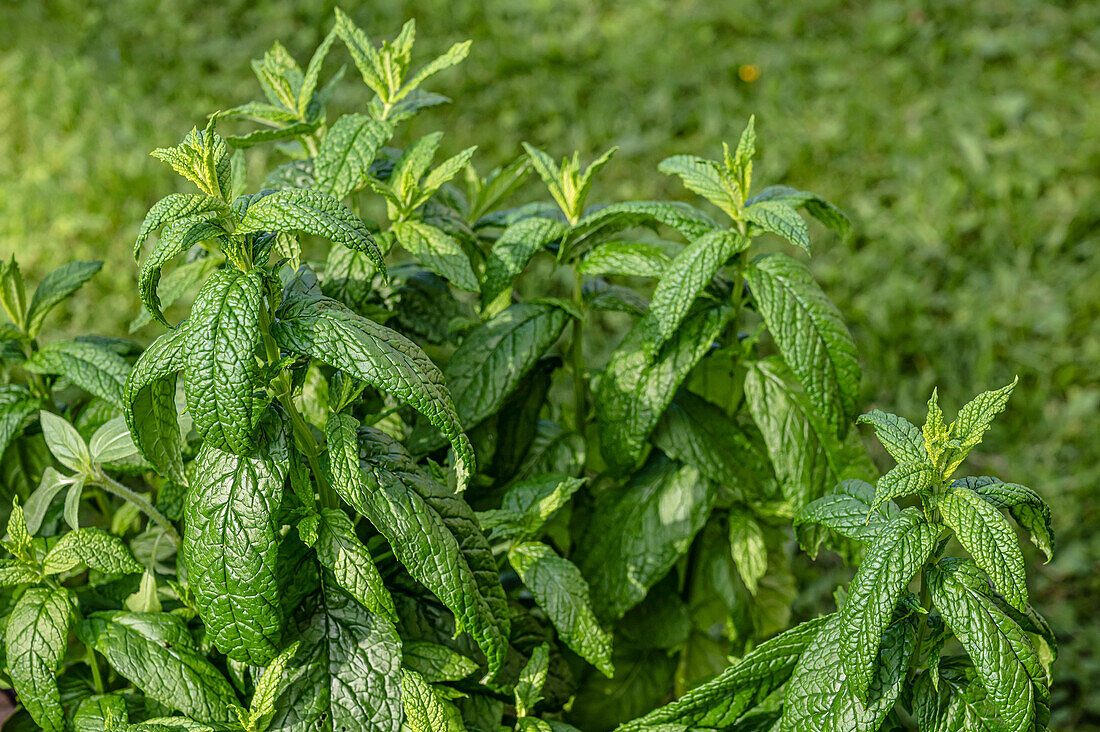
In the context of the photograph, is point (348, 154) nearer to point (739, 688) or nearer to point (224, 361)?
point (224, 361)

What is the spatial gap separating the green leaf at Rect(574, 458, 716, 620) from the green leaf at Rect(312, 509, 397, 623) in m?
Answer: 0.53

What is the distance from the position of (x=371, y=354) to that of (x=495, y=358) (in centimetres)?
44

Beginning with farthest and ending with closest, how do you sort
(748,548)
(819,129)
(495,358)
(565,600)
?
(819,129)
(748,548)
(495,358)
(565,600)

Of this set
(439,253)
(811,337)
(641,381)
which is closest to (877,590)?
(811,337)

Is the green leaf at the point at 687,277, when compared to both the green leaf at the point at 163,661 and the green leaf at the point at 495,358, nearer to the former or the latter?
the green leaf at the point at 495,358

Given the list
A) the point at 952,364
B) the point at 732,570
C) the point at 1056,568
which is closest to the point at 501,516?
the point at 732,570

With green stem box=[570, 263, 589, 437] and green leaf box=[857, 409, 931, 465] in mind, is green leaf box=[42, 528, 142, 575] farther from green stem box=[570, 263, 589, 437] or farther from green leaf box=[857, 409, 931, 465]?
green leaf box=[857, 409, 931, 465]

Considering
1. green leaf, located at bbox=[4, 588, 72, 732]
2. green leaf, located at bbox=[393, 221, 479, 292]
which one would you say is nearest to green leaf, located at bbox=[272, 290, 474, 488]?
green leaf, located at bbox=[393, 221, 479, 292]

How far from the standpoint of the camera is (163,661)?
1400mm

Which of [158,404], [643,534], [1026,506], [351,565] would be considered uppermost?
[158,404]

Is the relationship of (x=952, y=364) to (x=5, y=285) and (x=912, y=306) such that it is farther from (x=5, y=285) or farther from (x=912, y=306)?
(x=5, y=285)

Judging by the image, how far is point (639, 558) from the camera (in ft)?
5.56

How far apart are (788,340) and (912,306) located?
2.31 m

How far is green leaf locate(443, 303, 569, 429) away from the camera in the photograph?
5.21ft
